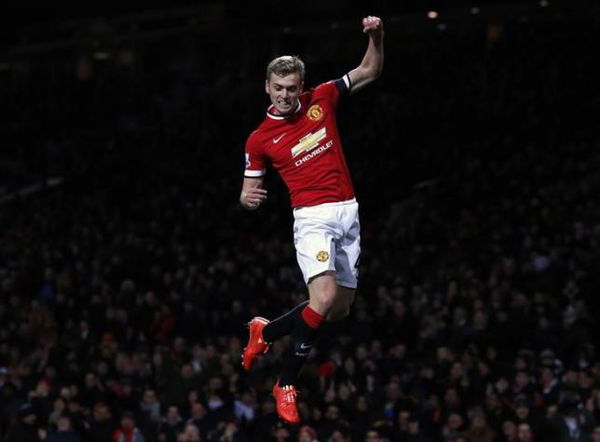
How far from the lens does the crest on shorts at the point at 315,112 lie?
806 centimetres

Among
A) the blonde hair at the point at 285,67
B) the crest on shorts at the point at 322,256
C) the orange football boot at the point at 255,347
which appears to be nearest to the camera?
the blonde hair at the point at 285,67

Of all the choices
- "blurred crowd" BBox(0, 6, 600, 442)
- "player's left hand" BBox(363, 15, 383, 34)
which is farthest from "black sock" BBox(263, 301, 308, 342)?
"blurred crowd" BBox(0, 6, 600, 442)

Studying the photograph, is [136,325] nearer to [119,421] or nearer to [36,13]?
[119,421]

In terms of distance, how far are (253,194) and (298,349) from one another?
1096mm

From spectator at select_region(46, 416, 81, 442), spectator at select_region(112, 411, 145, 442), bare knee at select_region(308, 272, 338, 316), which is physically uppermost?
bare knee at select_region(308, 272, 338, 316)

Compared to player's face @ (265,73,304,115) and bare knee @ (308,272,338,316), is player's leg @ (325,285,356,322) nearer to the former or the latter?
bare knee @ (308,272,338,316)

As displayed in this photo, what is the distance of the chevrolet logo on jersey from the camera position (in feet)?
26.3

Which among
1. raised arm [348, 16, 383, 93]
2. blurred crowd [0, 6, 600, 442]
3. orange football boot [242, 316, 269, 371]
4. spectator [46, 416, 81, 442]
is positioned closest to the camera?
raised arm [348, 16, 383, 93]

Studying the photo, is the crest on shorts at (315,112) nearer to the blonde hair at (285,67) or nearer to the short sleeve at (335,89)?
the short sleeve at (335,89)

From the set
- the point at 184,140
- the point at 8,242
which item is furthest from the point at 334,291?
Result: the point at 184,140

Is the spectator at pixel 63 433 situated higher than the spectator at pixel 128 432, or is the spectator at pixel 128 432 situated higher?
the spectator at pixel 63 433

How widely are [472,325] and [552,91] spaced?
29.2 ft

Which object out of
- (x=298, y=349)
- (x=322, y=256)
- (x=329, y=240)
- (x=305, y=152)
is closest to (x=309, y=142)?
(x=305, y=152)

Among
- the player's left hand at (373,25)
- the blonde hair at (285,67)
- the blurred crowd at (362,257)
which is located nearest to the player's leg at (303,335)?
the blonde hair at (285,67)
